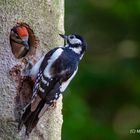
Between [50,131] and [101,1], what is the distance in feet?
13.3

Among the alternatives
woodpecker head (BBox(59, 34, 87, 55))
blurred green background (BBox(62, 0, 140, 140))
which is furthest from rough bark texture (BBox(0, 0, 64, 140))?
blurred green background (BBox(62, 0, 140, 140))

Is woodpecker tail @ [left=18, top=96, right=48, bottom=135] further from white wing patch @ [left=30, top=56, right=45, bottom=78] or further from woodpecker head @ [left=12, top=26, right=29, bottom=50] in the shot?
woodpecker head @ [left=12, top=26, right=29, bottom=50]

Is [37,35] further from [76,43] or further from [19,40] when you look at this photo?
[76,43]

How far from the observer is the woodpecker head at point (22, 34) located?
554 centimetres

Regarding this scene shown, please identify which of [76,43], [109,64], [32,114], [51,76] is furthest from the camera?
[109,64]

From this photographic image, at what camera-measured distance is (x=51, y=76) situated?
555 cm

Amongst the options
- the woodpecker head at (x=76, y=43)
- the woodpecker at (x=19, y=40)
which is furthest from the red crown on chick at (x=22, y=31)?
the woodpecker head at (x=76, y=43)

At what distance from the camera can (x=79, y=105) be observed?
27.0ft

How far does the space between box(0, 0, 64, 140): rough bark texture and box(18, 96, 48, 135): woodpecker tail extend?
2.9 inches

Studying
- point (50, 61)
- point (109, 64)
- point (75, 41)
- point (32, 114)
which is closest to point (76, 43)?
point (75, 41)

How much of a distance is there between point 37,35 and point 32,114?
555 mm

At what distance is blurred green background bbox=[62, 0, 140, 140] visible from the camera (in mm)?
8914

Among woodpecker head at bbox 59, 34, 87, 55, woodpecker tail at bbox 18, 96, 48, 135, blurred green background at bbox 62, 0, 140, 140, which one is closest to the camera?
woodpecker tail at bbox 18, 96, 48, 135

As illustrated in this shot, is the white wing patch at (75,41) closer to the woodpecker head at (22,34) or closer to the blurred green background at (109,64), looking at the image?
the woodpecker head at (22,34)
